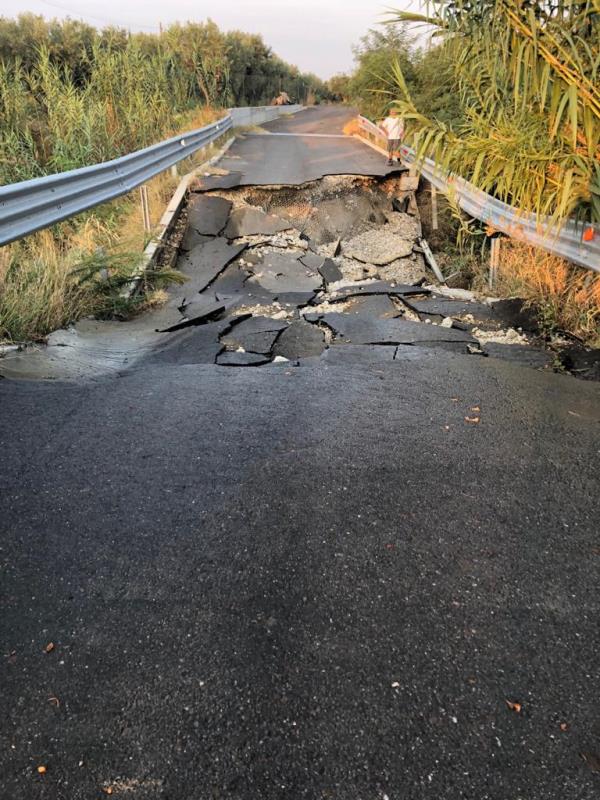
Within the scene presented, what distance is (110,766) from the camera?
143cm

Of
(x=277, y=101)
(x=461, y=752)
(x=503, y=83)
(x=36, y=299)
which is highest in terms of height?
(x=277, y=101)

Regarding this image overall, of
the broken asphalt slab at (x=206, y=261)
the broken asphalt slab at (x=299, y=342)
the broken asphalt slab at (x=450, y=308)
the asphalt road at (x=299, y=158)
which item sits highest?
the asphalt road at (x=299, y=158)

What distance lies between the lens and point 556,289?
5930mm

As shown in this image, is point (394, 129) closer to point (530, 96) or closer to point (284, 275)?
point (284, 275)

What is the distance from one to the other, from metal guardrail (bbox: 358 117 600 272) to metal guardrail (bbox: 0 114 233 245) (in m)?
2.89

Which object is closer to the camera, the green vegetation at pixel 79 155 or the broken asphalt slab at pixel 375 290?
the green vegetation at pixel 79 155

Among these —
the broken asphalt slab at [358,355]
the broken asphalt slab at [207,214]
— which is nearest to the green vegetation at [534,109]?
the broken asphalt slab at [358,355]

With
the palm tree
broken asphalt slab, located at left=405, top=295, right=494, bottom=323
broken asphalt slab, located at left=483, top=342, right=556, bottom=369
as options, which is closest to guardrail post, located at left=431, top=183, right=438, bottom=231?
broken asphalt slab, located at left=405, top=295, right=494, bottom=323

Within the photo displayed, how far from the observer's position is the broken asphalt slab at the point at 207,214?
9.83 meters

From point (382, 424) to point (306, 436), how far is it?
424mm

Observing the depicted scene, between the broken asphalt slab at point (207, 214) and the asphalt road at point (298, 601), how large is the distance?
7028mm

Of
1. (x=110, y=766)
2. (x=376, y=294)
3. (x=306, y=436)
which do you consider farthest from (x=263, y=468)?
(x=376, y=294)

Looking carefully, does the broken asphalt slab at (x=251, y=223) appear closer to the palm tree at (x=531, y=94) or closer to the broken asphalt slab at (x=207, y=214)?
the broken asphalt slab at (x=207, y=214)

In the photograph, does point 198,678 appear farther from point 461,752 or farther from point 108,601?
point 461,752
